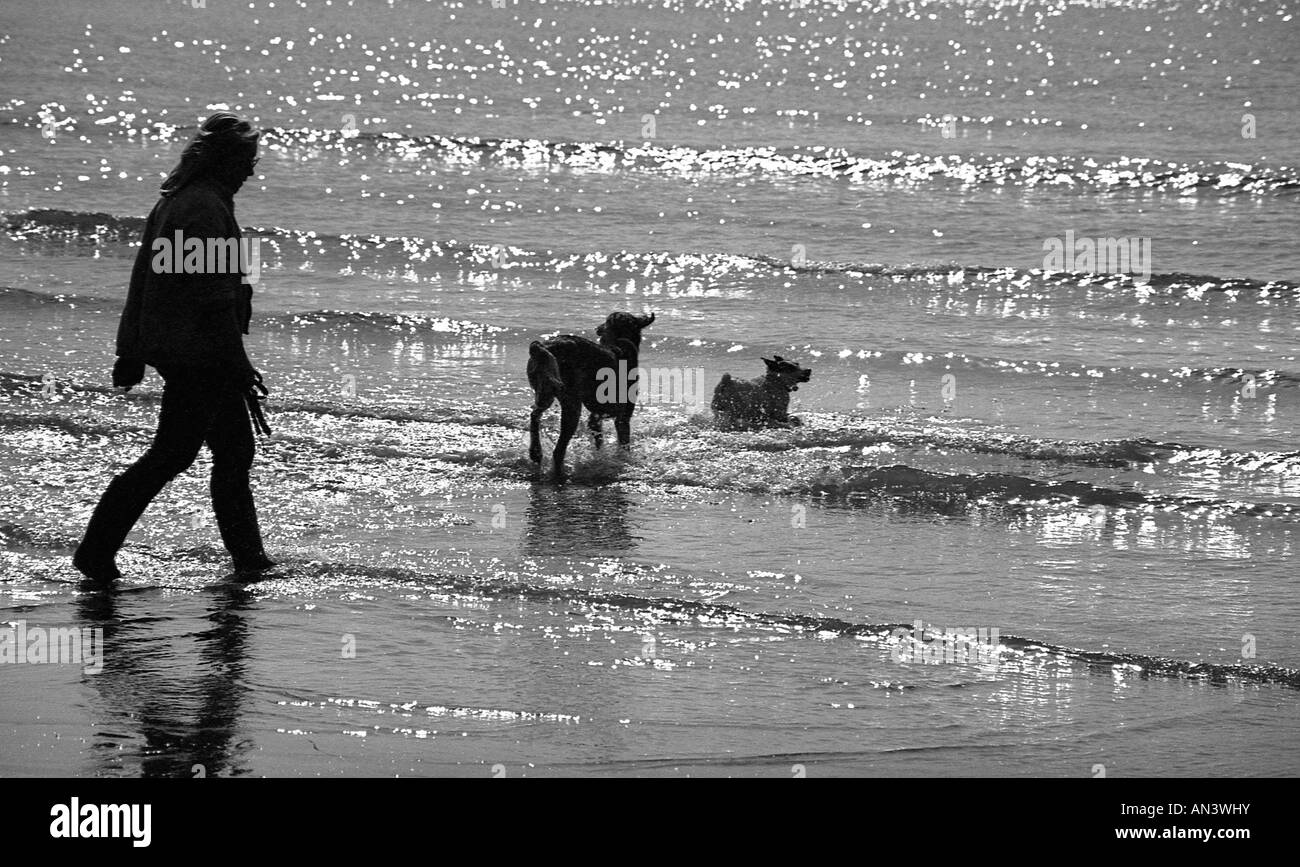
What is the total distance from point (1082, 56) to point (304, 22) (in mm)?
27427

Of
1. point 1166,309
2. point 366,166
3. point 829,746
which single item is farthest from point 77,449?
point 366,166

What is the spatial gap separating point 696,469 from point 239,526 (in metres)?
3.21

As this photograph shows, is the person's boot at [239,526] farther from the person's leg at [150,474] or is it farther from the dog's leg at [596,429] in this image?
the dog's leg at [596,429]

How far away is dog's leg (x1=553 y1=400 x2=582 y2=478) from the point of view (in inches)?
362

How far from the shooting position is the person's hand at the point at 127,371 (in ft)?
21.6

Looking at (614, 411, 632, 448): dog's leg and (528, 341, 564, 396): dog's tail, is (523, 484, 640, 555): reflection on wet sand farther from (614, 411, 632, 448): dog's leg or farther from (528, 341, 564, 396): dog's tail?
(614, 411, 632, 448): dog's leg

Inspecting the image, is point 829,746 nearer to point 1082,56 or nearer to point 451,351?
point 451,351

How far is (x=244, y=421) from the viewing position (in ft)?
22.3

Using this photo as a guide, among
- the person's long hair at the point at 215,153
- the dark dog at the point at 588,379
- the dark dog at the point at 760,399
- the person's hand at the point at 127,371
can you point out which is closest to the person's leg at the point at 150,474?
the person's hand at the point at 127,371

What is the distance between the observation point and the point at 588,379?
A: 30.8 ft

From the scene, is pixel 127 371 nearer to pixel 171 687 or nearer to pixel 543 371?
pixel 171 687

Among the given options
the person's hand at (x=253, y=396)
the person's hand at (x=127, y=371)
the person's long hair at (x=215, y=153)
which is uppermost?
the person's long hair at (x=215, y=153)

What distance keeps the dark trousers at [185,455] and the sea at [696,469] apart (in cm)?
27

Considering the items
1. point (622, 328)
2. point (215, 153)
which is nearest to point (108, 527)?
point (215, 153)
